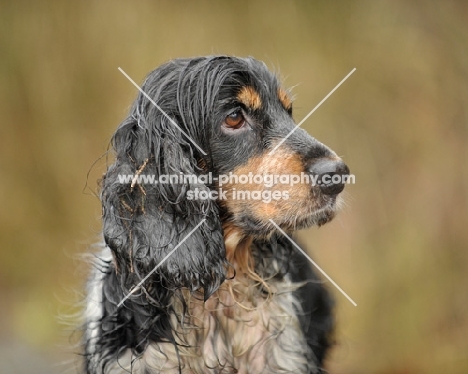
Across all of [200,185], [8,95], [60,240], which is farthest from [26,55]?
[200,185]

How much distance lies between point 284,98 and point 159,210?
0.92 m

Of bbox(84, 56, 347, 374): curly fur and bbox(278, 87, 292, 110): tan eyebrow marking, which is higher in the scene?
bbox(278, 87, 292, 110): tan eyebrow marking

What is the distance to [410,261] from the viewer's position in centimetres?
522

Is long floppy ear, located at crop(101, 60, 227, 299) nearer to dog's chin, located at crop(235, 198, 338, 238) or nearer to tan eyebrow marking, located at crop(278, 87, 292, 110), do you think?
dog's chin, located at crop(235, 198, 338, 238)

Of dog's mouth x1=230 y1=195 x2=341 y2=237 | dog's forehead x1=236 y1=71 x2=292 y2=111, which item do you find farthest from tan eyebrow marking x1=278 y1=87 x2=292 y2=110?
dog's mouth x1=230 y1=195 x2=341 y2=237

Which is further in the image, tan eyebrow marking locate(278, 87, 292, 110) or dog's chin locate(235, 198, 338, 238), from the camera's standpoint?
tan eyebrow marking locate(278, 87, 292, 110)

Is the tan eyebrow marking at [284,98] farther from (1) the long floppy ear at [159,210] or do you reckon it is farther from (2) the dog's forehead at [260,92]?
(1) the long floppy ear at [159,210]

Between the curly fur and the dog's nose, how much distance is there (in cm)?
2

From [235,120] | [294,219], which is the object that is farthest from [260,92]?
[294,219]

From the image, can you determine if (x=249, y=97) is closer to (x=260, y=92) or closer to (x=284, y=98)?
(x=260, y=92)

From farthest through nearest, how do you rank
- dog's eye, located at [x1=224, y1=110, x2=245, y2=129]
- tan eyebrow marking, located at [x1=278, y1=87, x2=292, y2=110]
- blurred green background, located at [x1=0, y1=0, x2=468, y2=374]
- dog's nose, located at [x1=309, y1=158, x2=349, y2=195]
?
1. blurred green background, located at [x1=0, y1=0, x2=468, y2=374]
2. tan eyebrow marking, located at [x1=278, y1=87, x2=292, y2=110]
3. dog's eye, located at [x1=224, y1=110, x2=245, y2=129]
4. dog's nose, located at [x1=309, y1=158, x2=349, y2=195]

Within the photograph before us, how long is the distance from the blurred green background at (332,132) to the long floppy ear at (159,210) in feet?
6.63

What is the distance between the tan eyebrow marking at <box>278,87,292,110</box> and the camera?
10.6 feet

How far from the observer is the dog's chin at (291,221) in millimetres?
2910
